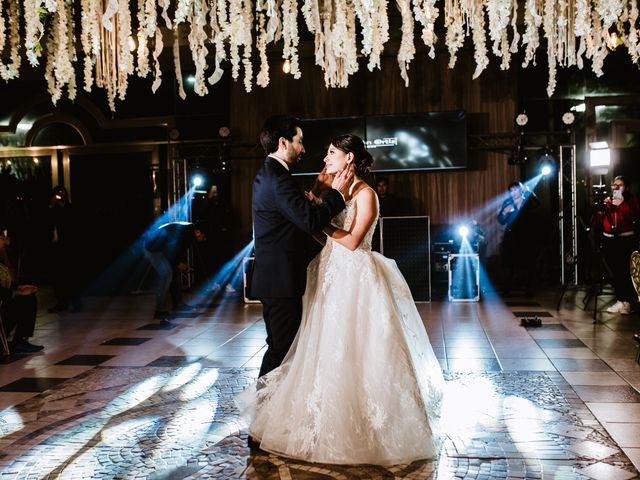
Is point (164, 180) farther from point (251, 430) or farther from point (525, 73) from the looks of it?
point (251, 430)

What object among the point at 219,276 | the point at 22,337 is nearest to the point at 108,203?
the point at 219,276

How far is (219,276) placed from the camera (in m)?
11.0

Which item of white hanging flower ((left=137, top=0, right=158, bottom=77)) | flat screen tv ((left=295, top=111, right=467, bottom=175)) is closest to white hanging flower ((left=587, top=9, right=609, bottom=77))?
white hanging flower ((left=137, top=0, right=158, bottom=77))

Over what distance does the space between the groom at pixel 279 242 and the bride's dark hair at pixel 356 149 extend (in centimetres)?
6

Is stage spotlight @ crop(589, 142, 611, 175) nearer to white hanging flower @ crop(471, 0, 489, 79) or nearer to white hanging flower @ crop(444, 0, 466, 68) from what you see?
white hanging flower @ crop(444, 0, 466, 68)

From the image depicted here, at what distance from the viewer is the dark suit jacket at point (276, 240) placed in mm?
3250

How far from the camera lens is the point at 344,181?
337cm

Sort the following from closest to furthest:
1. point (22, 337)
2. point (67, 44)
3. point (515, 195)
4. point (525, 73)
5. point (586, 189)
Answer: point (67, 44) < point (22, 337) < point (515, 195) < point (586, 189) < point (525, 73)

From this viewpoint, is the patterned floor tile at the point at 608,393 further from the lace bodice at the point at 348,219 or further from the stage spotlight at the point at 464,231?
the stage spotlight at the point at 464,231

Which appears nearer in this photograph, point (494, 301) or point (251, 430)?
point (251, 430)

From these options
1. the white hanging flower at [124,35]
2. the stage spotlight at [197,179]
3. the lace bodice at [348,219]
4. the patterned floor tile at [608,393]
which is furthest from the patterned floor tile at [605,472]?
the stage spotlight at [197,179]

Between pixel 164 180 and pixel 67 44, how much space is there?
8.23m

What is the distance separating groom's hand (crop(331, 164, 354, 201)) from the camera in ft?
11.0

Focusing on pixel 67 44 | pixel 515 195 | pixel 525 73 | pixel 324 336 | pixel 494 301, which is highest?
pixel 525 73
